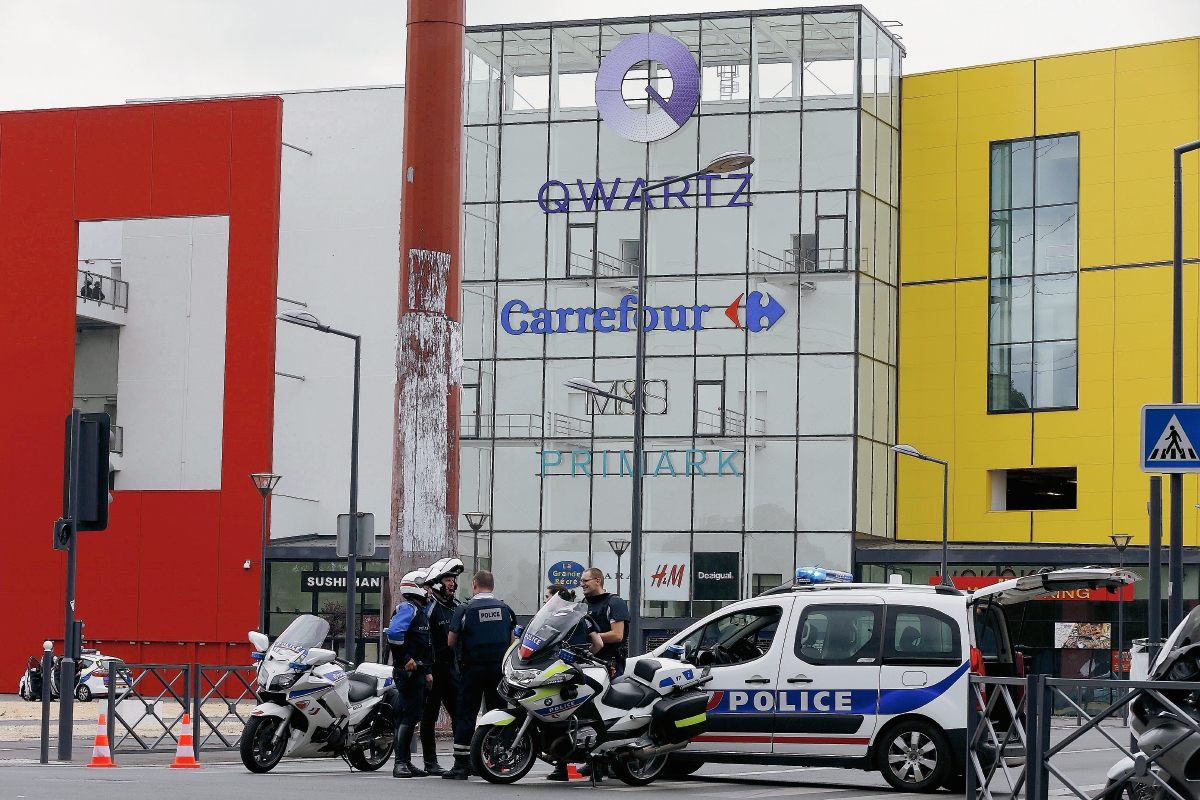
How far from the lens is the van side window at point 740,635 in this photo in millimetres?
15609

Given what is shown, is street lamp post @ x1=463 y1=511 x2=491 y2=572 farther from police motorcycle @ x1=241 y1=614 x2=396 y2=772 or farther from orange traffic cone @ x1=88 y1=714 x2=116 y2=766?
police motorcycle @ x1=241 y1=614 x2=396 y2=772

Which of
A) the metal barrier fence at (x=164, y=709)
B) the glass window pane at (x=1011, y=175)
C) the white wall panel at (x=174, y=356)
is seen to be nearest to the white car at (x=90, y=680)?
the white wall panel at (x=174, y=356)

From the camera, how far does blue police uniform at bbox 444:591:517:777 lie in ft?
49.5

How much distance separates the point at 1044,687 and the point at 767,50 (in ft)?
138

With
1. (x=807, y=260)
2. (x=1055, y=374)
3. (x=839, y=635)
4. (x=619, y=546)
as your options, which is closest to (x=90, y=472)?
(x=839, y=635)

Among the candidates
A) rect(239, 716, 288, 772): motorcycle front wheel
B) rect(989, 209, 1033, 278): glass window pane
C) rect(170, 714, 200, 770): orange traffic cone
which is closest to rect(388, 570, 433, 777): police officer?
rect(239, 716, 288, 772): motorcycle front wheel

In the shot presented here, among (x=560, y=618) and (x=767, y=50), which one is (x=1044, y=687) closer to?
(x=560, y=618)

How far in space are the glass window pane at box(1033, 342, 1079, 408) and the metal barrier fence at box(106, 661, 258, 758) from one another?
32.2 meters

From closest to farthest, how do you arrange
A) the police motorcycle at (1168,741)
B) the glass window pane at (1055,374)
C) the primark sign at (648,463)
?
the police motorcycle at (1168,741) → the primark sign at (648,463) → the glass window pane at (1055,374)

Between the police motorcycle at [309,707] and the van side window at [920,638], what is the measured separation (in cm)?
473

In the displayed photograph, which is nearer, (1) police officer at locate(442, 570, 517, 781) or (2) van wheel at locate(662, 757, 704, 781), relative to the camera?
(1) police officer at locate(442, 570, 517, 781)

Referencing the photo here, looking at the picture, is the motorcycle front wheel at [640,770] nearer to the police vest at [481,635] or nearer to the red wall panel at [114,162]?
the police vest at [481,635]

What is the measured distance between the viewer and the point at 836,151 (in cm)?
4916

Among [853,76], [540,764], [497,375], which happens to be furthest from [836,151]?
[540,764]
